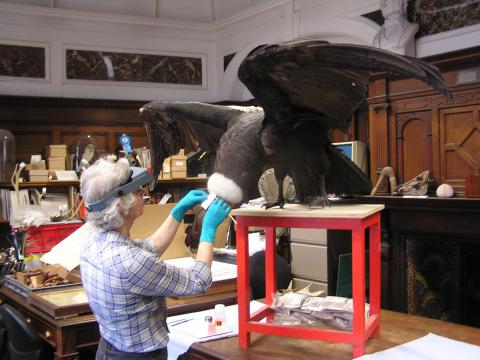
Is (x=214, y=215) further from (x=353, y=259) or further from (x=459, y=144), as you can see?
(x=459, y=144)

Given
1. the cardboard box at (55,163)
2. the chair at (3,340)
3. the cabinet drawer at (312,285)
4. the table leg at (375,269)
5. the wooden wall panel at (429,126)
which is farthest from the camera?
the cardboard box at (55,163)

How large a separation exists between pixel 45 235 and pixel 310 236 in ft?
7.21

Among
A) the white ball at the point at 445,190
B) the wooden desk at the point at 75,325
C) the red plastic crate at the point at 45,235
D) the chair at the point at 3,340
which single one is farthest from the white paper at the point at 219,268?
the white ball at the point at 445,190

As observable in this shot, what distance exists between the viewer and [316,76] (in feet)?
4.76

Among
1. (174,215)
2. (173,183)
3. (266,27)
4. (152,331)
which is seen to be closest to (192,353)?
(152,331)

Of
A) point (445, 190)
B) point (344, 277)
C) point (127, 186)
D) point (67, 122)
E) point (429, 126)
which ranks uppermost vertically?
point (67, 122)

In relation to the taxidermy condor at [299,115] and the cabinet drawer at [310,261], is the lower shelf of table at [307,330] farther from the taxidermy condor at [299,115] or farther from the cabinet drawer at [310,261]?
the cabinet drawer at [310,261]

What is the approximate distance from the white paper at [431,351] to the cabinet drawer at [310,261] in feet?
9.58

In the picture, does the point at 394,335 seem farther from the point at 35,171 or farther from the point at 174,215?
the point at 35,171

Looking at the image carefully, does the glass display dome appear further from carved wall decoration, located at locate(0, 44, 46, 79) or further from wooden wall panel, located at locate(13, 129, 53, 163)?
carved wall decoration, located at locate(0, 44, 46, 79)

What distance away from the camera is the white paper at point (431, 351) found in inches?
59.9

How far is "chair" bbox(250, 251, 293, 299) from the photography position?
3.05m

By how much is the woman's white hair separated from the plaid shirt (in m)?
0.05

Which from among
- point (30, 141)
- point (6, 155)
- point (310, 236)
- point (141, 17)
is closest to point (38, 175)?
point (6, 155)
